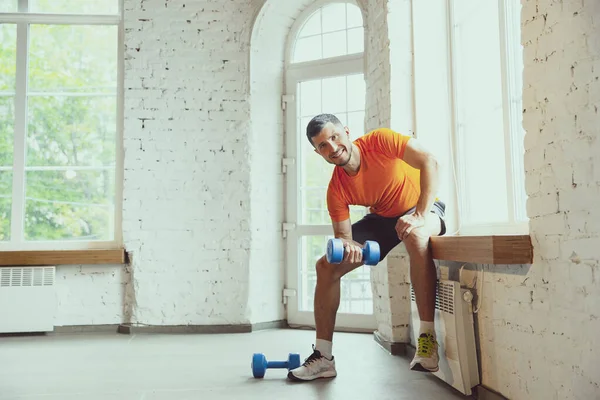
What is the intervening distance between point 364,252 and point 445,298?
0.43 m

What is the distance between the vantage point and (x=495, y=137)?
9.61 feet

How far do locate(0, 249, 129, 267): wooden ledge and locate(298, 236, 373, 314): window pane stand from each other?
1.56 meters

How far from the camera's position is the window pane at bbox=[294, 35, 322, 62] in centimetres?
520

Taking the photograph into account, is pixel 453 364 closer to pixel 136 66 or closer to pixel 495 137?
pixel 495 137

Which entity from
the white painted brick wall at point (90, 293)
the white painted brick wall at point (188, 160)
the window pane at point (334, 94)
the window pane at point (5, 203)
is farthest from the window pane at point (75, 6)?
the white painted brick wall at point (90, 293)

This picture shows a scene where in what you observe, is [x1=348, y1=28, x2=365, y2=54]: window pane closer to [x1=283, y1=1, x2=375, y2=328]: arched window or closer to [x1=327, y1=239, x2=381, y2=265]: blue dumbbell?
[x1=283, y1=1, x2=375, y2=328]: arched window

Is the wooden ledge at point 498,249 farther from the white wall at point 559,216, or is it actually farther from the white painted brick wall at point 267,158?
the white painted brick wall at point 267,158

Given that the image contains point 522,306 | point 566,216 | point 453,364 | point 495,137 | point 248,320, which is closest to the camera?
point 566,216

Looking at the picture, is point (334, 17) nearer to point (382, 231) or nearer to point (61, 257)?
point (382, 231)

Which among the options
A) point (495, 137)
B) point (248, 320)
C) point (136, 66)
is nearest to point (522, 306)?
point (495, 137)

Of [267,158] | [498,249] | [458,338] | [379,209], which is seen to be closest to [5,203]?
[267,158]

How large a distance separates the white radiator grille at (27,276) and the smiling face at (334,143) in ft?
10.2

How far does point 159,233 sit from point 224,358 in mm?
1669

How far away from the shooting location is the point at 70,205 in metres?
5.16
